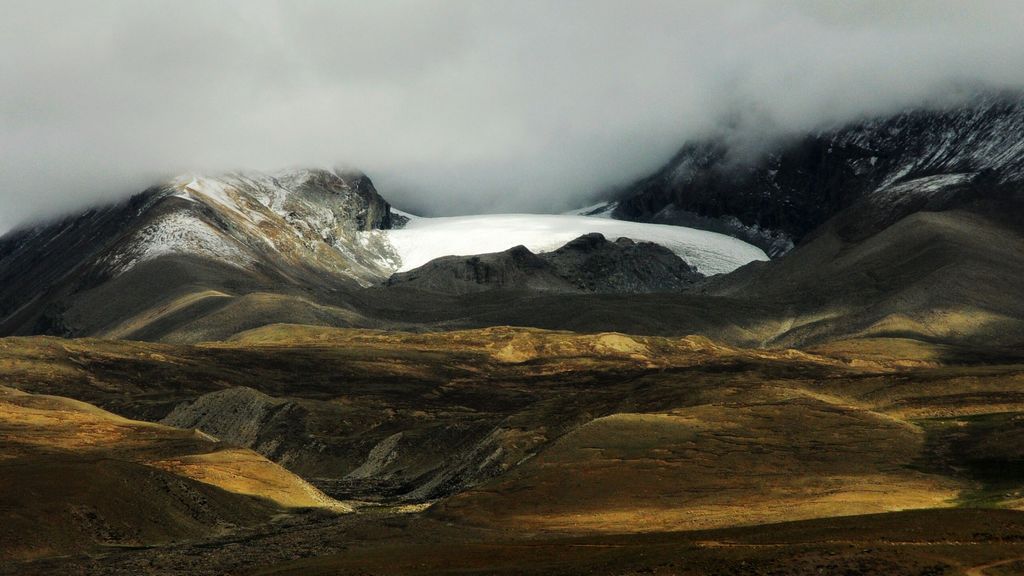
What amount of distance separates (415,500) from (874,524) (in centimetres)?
5156

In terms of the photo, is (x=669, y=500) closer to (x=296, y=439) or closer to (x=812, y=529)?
(x=812, y=529)

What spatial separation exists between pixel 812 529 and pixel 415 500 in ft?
162

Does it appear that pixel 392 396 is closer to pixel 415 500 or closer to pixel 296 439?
pixel 296 439

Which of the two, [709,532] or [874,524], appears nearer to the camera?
[874,524]

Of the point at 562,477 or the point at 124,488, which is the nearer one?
the point at 124,488

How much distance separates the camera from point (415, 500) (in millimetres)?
105562

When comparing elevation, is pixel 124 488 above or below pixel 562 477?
above

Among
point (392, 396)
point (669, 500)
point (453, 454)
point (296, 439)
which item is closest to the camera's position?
point (669, 500)

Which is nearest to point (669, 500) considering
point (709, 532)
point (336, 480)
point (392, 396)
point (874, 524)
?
point (709, 532)

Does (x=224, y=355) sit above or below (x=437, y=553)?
above

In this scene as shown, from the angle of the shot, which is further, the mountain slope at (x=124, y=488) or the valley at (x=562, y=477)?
the mountain slope at (x=124, y=488)

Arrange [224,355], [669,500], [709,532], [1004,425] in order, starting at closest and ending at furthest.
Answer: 1. [709,532]
2. [669,500]
3. [1004,425]
4. [224,355]

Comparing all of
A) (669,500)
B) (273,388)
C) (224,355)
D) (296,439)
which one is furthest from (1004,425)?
(224,355)

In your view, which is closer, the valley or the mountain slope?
the valley
